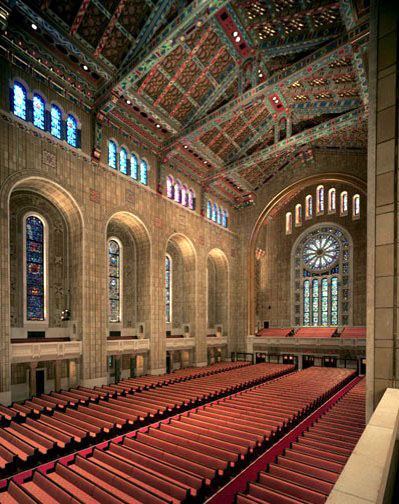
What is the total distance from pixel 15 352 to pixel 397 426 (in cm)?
1247

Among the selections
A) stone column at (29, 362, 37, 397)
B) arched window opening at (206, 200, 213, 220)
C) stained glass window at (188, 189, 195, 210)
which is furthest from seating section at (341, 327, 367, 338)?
stone column at (29, 362, 37, 397)

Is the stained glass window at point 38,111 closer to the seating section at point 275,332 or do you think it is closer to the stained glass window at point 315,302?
the seating section at point 275,332

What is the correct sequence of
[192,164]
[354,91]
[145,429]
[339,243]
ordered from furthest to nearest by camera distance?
[339,243] < [192,164] < [354,91] < [145,429]

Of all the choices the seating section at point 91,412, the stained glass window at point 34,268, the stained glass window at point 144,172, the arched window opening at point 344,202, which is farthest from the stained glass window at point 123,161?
the arched window opening at point 344,202

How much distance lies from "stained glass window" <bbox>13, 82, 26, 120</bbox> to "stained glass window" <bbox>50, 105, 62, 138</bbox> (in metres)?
1.24

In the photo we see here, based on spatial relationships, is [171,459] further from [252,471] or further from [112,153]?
[112,153]

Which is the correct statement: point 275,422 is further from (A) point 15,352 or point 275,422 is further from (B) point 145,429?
(A) point 15,352

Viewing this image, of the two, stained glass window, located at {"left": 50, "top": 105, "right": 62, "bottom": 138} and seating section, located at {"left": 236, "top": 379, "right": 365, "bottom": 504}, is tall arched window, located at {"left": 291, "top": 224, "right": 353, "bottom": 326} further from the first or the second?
stained glass window, located at {"left": 50, "top": 105, "right": 62, "bottom": 138}

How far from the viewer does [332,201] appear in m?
27.5

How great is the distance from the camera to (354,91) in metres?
17.2

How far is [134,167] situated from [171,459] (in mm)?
14951

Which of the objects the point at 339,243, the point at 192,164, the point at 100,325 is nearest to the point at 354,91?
the point at 192,164

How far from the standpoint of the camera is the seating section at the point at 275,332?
26436mm

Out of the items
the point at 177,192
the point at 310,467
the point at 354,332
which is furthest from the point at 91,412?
the point at 354,332
